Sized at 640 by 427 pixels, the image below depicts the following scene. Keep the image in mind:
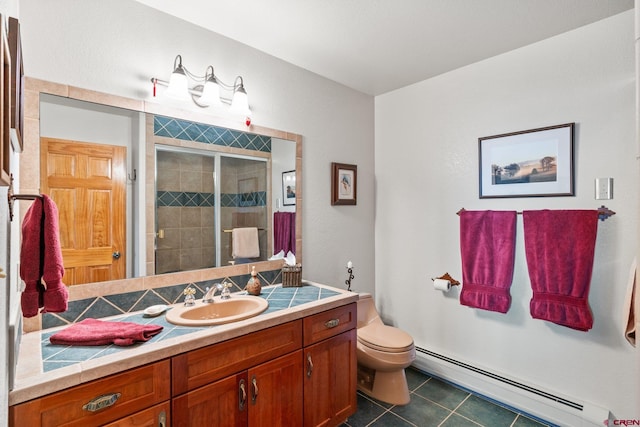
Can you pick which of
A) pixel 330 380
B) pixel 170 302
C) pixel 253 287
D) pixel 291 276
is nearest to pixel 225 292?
pixel 253 287

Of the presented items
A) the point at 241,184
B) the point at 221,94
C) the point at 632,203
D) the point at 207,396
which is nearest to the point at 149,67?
the point at 221,94

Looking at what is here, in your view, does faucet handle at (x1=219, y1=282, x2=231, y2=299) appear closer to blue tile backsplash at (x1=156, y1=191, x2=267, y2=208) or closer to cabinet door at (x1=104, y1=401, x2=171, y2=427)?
blue tile backsplash at (x1=156, y1=191, x2=267, y2=208)

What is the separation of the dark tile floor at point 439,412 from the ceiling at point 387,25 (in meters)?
2.49

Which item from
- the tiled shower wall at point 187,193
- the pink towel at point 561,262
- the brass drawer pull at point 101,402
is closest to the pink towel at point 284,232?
the tiled shower wall at point 187,193

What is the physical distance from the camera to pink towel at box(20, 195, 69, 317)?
1.00 m

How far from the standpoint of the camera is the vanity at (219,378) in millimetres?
1051

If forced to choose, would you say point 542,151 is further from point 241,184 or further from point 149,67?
point 149,67

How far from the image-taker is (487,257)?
A: 2.29 metres

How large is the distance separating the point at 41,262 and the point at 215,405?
88cm

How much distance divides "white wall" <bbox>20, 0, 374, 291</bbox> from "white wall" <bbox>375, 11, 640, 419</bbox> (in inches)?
12.4

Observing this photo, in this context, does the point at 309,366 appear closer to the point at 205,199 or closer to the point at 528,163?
the point at 205,199

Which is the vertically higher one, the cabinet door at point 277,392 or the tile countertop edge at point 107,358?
the tile countertop edge at point 107,358

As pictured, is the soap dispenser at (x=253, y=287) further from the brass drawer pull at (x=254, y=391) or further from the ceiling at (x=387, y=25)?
the ceiling at (x=387, y=25)

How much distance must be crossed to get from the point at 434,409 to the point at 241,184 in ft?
6.64
